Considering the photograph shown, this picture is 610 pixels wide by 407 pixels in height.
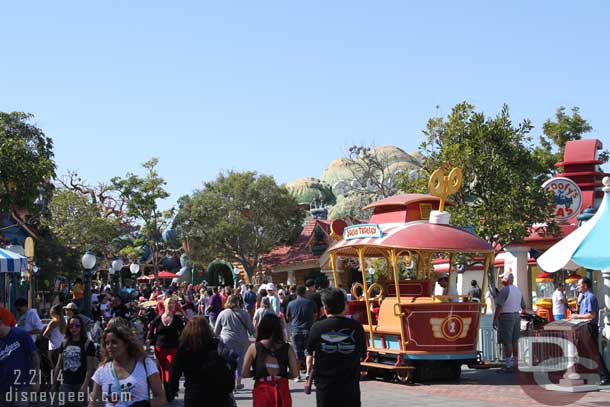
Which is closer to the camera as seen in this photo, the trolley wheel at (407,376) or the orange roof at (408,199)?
the trolley wheel at (407,376)

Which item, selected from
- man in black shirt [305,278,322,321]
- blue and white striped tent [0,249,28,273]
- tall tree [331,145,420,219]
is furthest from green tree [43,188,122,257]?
man in black shirt [305,278,322,321]

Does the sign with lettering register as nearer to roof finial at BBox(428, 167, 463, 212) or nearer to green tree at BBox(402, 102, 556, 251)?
roof finial at BBox(428, 167, 463, 212)

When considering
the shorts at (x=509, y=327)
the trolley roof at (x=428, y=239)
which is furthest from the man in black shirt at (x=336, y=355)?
the shorts at (x=509, y=327)

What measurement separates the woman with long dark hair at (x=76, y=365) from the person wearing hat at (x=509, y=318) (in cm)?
843

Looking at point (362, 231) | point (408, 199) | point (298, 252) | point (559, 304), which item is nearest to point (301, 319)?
point (362, 231)

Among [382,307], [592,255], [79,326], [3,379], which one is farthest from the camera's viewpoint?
[382,307]

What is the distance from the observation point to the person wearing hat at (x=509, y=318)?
14.5m

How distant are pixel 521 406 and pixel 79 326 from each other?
19.7 feet

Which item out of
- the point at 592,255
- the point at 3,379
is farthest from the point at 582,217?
the point at 3,379

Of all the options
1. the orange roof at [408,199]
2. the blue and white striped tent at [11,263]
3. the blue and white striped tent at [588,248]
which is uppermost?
the orange roof at [408,199]

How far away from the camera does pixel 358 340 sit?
22.9ft

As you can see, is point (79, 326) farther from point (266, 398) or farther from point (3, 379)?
point (266, 398)

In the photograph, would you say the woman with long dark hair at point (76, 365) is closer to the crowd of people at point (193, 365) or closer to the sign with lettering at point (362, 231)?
the crowd of people at point (193, 365)

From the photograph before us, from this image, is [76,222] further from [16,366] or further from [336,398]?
[336,398]
